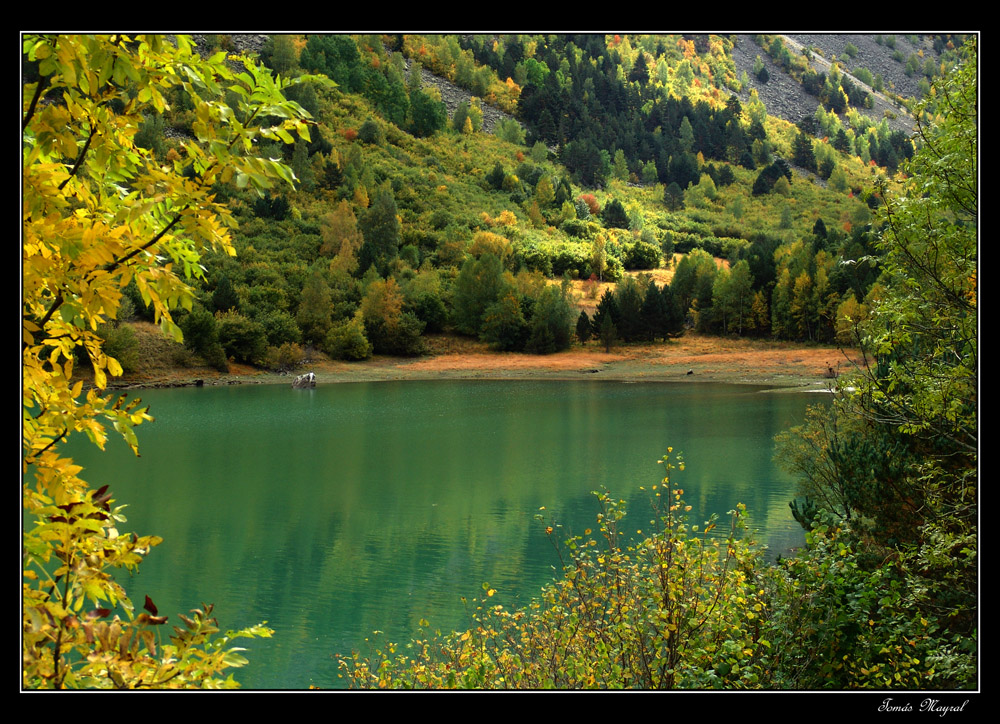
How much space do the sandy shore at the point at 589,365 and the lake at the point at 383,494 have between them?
8.50 metres

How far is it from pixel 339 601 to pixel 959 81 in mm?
9707

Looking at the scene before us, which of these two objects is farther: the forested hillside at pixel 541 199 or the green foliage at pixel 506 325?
the green foliage at pixel 506 325

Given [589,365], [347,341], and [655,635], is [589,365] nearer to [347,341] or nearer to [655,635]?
[347,341]

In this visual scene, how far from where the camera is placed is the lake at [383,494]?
1132 centimetres

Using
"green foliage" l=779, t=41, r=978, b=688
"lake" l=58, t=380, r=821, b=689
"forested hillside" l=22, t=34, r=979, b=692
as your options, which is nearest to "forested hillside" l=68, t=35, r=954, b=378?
"forested hillside" l=22, t=34, r=979, b=692

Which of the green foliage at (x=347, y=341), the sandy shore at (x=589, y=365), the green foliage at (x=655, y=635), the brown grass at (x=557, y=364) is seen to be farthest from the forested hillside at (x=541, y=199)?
the green foliage at (x=655, y=635)

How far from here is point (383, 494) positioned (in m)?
18.2

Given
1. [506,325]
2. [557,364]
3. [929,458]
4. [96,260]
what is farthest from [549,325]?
[96,260]

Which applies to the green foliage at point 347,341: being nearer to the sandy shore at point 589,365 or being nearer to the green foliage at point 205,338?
the sandy shore at point 589,365

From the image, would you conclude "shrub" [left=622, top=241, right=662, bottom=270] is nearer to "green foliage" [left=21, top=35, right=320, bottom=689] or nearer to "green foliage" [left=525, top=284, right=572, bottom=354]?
"green foliage" [left=525, top=284, right=572, bottom=354]

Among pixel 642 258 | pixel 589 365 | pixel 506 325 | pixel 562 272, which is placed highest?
pixel 642 258

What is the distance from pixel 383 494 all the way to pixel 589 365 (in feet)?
106

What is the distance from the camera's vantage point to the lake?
1132 centimetres

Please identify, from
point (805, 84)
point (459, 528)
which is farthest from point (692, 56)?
point (459, 528)
